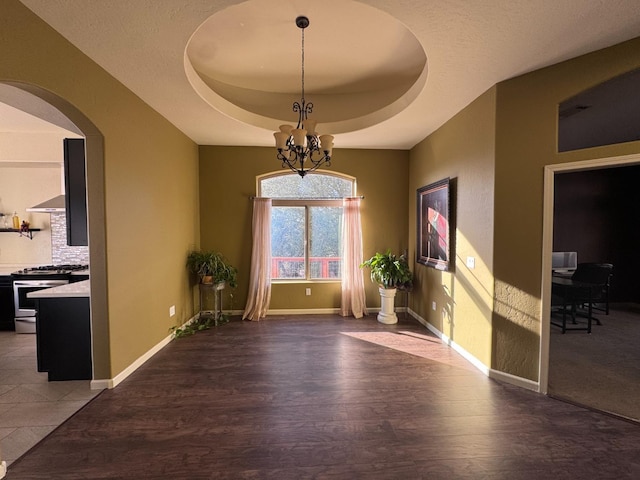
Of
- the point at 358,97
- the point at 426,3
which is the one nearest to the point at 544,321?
the point at 426,3

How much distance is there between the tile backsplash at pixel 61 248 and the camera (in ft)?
16.1

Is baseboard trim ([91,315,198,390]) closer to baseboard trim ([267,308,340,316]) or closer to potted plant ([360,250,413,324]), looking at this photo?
baseboard trim ([267,308,340,316])

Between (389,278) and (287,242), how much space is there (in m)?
1.87

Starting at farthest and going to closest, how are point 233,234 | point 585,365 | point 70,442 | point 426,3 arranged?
1. point 233,234
2. point 585,365
3. point 70,442
4. point 426,3

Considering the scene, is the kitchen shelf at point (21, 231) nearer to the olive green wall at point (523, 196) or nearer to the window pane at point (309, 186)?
the window pane at point (309, 186)

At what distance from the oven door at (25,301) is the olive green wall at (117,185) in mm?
1728

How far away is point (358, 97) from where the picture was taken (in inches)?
161

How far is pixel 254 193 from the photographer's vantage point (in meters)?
5.04

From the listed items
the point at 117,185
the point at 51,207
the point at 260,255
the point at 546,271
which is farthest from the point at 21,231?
the point at 546,271

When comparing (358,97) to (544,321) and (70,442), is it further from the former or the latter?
(70,442)

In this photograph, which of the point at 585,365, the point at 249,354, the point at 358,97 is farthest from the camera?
the point at 358,97

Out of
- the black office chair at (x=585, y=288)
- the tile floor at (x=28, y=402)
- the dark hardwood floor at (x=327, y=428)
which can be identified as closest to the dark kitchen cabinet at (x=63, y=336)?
the tile floor at (x=28, y=402)

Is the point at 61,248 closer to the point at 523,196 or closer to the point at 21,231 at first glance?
the point at 21,231

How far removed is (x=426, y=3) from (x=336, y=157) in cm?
324
